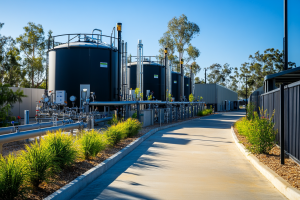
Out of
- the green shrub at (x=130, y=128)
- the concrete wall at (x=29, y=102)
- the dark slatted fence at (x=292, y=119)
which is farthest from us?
the concrete wall at (x=29, y=102)

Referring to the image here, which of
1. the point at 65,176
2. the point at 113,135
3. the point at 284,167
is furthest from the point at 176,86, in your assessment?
the point at 65,176

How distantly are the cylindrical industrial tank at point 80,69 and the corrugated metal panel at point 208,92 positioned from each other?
1791 inches

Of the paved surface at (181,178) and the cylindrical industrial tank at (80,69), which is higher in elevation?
the cylindrical industrial tank at (80,69)

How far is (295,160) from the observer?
801 centimetres

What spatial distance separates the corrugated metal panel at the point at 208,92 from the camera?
62.4m

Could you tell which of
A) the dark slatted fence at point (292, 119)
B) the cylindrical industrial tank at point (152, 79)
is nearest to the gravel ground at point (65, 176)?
the dark slatted fence at point (292, 119)

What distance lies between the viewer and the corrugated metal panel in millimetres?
62438

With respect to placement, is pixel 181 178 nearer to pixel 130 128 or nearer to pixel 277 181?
pixel 277 181

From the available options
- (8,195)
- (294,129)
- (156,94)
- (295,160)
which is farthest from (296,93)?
(156,94)

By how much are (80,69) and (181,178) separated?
13.8 metres

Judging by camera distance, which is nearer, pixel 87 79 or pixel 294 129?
pixel 294 129

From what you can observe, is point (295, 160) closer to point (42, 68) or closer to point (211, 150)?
point (211, 150)

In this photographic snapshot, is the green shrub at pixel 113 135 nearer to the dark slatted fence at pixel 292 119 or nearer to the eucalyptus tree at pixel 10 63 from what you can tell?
the dark slatted fence at pixel 292 119

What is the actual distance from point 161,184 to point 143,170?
1.46 m
